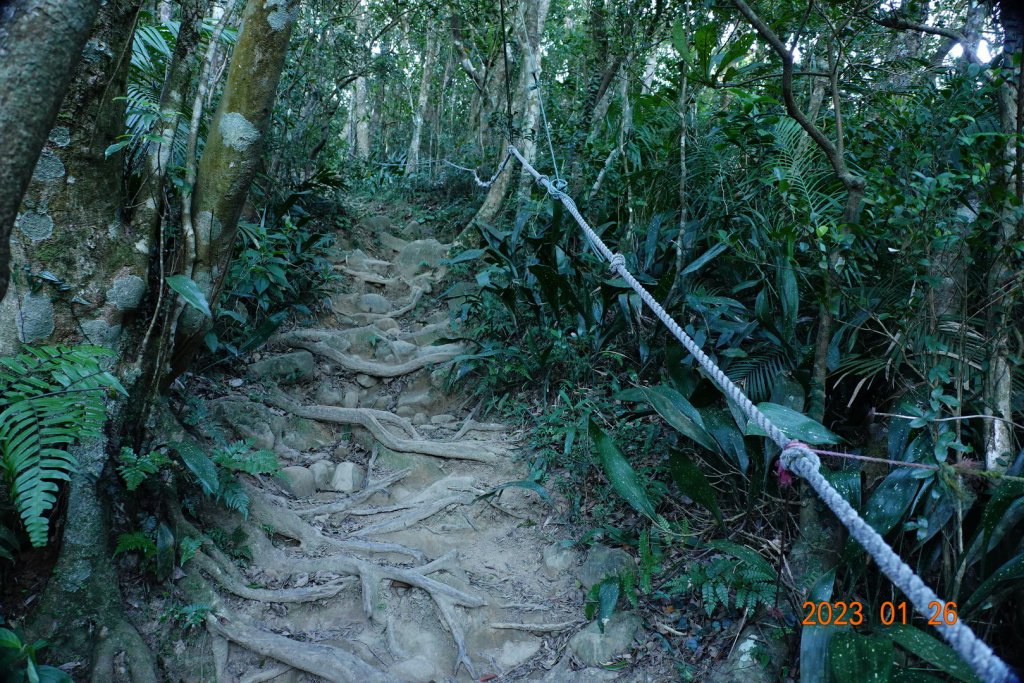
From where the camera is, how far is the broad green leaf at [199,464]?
223 cm

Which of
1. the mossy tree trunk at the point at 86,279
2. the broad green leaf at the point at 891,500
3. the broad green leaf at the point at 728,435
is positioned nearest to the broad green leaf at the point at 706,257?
the broad green leaf at the point at 728,435

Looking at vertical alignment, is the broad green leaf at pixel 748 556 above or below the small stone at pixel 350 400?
above

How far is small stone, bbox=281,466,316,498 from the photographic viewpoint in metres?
3.05

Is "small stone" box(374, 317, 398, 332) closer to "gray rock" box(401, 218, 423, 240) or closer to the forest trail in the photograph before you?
the forest trail

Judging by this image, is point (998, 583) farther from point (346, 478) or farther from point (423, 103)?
point (423, 103)

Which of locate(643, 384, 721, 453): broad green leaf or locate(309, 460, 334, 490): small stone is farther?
locate(309, 460, 334, 490): small stone

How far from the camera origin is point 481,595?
251 cm

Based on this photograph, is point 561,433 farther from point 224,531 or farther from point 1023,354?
point 1023,354

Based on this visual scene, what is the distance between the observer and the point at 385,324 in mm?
4734

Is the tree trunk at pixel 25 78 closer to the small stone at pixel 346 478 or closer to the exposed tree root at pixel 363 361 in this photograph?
the small stone at pixel 346 478

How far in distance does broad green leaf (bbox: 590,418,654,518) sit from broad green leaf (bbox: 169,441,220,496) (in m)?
1.44

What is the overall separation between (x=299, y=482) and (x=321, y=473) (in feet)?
0.47

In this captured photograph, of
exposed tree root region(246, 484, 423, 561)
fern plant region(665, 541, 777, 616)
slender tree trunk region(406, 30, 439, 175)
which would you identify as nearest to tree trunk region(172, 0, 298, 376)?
exposed tree root region(246, 484, 423, 561)

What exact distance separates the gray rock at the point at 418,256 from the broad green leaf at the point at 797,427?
3961 millimetres
